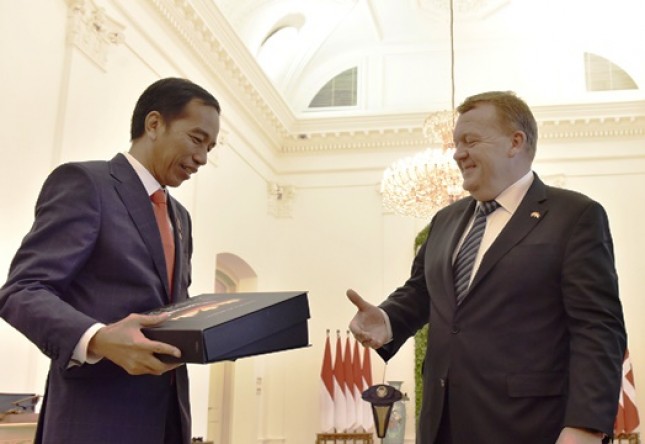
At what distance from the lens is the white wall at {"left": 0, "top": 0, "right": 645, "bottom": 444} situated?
573cm

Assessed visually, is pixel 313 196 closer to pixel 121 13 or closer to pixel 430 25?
pixel 430 25

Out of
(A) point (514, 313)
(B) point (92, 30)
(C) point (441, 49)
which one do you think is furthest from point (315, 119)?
(A) point (514, 313)

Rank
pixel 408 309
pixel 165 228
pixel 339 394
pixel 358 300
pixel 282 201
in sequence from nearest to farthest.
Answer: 1. pixel 165 228
2. pixel 358 300
3. pixel 408 309
4. pixel 339 394
5. pixel 282 201

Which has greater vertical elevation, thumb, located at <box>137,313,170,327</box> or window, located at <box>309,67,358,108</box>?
window, located at <box>309,67,358,108</box>

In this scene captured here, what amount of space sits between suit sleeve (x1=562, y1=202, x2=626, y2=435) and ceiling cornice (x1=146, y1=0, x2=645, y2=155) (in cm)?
661

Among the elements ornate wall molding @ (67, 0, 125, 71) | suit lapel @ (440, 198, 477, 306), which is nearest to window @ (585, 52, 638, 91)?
ornate wall molding @ (67, 0, 125, 71)

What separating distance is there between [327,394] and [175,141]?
8.39m

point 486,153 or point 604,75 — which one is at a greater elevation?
point 604,75

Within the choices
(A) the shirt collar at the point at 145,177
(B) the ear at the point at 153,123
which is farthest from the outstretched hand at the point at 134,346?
(B) the ear at the point at 153,123

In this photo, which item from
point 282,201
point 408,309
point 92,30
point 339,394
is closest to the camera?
point 408,309

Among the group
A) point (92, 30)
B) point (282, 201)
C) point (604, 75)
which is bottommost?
point (92, 30)

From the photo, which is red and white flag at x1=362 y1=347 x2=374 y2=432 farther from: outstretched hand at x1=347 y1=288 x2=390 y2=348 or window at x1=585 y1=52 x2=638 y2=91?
outstretched hand at x1=347 y1=288 x2=390 y2=348

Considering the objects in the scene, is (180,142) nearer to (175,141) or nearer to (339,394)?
(175,141)

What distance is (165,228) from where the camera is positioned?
1.92 metres
